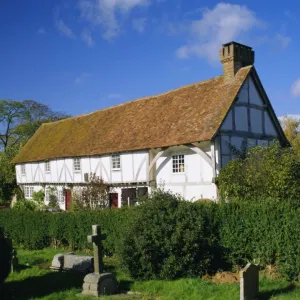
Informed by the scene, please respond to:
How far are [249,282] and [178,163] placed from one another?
14.1m

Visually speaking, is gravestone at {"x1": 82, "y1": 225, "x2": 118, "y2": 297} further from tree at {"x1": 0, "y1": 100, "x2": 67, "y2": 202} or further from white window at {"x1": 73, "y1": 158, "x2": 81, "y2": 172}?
tree at {"x1": 0, "y1": 100, "x2": 67, "y2": 202}

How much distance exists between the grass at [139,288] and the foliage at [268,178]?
21.6 ft

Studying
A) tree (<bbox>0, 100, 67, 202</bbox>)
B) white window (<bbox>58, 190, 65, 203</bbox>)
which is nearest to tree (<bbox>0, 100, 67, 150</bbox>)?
tree (<bbox>0, 100, 67, 202</bbox>)

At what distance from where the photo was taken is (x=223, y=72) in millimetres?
24469

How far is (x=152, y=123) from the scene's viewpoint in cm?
2573

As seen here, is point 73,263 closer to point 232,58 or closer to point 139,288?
point 139,288

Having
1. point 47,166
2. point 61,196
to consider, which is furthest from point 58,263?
→ point 47,166

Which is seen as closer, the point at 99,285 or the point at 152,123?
the point at 99,285

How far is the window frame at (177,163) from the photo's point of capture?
75.2 ft

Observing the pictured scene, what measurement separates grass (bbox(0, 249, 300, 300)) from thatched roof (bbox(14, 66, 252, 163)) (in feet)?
36.2

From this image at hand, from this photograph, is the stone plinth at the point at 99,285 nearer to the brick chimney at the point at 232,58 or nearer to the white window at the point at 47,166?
the brick chimney at the point at 232,58

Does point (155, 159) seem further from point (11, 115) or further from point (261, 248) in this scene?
point (11, 115)

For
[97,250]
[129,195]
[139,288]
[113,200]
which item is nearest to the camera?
[97,250]

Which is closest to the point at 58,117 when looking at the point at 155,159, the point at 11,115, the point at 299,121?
the point at 11,115
